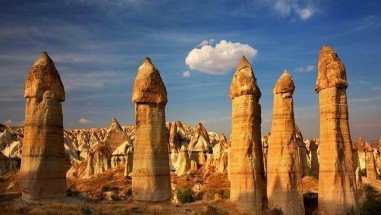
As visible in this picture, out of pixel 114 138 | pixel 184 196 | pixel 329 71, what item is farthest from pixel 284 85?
pixel 114 138

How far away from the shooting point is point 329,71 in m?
26.4

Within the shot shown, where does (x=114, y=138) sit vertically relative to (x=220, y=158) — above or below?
above

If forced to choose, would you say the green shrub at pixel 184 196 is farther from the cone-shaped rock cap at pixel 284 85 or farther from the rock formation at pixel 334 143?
the cone-shaped rock cap at pixel 284 85

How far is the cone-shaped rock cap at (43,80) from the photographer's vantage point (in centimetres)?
2159

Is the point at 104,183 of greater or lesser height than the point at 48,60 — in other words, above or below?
below

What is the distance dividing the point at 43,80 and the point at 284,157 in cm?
1360

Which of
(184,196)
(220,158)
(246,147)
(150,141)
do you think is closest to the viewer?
(150,141)

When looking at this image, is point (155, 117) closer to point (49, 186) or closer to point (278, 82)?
point (49, 186)

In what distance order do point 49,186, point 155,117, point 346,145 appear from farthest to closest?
point 346,145, point 155,117, point 49,186

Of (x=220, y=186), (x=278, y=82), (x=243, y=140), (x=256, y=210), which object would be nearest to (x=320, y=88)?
(x=278, y=82)

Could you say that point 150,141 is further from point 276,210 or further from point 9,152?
point 9,152

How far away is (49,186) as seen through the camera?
2069cm

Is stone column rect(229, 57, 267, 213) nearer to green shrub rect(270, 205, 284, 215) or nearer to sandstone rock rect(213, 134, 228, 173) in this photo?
green shrub rect(270, 205, 284, 215)

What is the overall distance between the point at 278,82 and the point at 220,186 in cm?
2084
